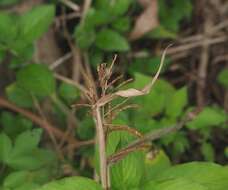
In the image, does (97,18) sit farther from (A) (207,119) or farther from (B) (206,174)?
(B) (206,174)

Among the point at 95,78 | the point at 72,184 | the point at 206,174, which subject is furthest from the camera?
the point at 95,78

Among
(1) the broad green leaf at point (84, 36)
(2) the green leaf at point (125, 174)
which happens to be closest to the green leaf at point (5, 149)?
(2) the green leaf at point (125, 174)

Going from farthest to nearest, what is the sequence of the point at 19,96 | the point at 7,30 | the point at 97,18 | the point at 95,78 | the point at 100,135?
the point at 95,78, the point at 97,18, the point at 19,96, the point at 7,30, the point at 100,135

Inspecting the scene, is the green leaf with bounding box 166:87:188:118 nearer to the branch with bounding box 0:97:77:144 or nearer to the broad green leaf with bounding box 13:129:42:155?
the branch with bounding box 0:97:77:144

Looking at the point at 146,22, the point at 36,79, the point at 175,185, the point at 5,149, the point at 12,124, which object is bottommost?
the point at 175,185

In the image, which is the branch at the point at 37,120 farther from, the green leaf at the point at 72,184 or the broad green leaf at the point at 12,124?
the green leaf at the point at 72,184

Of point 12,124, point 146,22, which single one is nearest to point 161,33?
point 146,22

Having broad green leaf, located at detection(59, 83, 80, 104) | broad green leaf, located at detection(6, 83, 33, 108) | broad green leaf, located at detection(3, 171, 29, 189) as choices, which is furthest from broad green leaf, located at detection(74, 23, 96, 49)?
broad green leaf, located at detection(3, 171, 29, 189)
